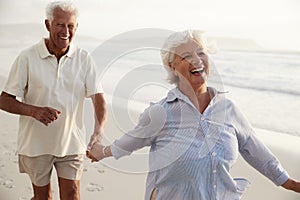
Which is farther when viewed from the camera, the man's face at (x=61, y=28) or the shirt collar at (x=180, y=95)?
the man's face at (x=61, y=28)

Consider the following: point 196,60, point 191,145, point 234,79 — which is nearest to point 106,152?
point 191,145

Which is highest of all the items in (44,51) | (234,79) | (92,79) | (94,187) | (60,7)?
(60,7)

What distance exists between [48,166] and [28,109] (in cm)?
24

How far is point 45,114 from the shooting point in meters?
1.45

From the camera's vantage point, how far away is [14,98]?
1.52 metres

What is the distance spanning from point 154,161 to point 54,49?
52cm

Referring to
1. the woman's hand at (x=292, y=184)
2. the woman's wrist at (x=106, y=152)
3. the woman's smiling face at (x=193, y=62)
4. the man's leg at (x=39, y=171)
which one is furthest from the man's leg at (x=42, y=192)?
the woman's hand at (x=292, y=184)

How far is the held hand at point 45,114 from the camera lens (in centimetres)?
146

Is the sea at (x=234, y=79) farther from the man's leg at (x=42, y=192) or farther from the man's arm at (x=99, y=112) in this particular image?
the man's leg at (x=42, y=192)

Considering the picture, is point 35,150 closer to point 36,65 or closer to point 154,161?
point 36,65

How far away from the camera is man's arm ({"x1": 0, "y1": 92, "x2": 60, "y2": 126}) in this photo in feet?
4.78

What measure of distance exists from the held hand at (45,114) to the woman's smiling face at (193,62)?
1.45ft

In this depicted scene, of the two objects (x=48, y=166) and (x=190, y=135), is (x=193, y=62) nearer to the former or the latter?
(x=190, y=135)

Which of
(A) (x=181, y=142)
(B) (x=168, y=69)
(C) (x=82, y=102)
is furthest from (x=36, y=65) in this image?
(A) (x=181, y=142)
